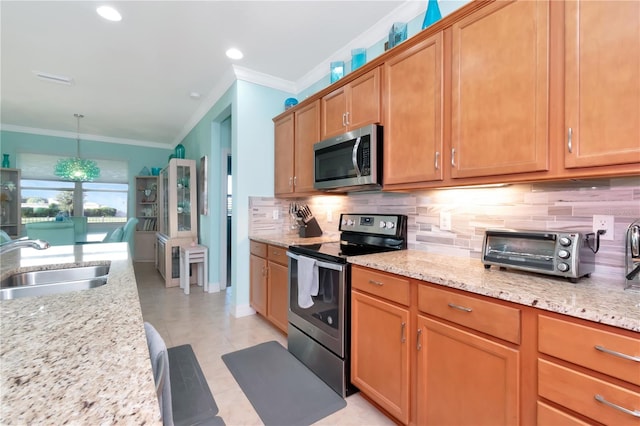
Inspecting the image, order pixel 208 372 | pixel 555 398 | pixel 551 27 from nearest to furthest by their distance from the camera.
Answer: pixel 555 398
pixel 551 27
pixel 208 372

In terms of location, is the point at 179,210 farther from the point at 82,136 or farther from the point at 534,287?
the point at 534,287

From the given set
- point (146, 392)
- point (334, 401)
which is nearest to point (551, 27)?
point (146, 392)

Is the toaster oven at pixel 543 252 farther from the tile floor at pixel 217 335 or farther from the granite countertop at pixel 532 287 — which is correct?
the tile floor at pixel 217 335

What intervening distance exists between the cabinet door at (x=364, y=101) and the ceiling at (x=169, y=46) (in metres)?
0.58

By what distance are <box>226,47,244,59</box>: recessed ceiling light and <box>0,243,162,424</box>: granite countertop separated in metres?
2.57

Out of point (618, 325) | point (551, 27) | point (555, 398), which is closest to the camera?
point (618, 325)

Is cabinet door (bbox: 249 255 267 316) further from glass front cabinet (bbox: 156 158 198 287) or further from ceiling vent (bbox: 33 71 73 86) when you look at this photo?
ceiling vent (bbox: 33 71 73 86)

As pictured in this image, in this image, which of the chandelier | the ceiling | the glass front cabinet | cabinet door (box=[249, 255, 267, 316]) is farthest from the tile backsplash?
the chandelier

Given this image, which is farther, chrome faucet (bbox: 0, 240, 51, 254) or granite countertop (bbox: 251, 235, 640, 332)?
chrome faucet (bbox: 0, 240, 51, 254)

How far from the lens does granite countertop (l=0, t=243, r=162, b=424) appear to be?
44 cm

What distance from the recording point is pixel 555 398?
101cm

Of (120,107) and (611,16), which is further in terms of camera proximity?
(120,107)

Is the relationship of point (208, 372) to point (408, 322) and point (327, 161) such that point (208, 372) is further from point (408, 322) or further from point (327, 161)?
point (327, 161)

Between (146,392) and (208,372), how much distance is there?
6.38 feet
